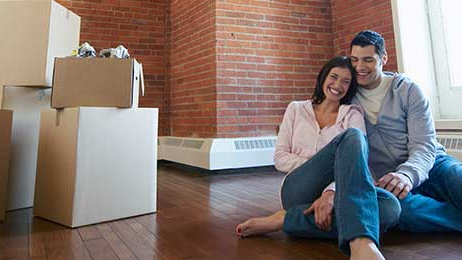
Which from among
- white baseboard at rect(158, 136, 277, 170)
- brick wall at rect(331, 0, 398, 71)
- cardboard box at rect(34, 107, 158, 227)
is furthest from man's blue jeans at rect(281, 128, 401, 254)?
brick wall at rect(331, 0, 398, 71)

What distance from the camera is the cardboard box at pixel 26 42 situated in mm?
1734

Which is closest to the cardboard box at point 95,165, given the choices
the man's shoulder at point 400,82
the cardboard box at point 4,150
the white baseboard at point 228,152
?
the cardboard box at point 4,150

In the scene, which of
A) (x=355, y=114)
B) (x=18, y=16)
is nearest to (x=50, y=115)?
(x=18, y=16)

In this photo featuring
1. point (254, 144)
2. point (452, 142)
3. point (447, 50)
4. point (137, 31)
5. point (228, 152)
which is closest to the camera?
point (452, 142)

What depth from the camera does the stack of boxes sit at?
1458 millimetres

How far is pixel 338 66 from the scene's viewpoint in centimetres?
129

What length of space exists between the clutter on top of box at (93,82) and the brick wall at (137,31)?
7.81ft

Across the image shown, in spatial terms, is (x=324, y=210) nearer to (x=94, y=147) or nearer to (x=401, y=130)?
(x=401, y=130)

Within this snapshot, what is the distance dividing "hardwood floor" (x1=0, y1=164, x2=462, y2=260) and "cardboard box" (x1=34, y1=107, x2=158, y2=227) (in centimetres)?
7

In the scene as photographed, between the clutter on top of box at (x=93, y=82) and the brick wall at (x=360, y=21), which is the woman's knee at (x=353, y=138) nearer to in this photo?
the clutter on top of box at (x=93, y=82)

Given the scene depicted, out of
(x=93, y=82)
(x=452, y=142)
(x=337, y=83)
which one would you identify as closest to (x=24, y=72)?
(x=93, y=82)

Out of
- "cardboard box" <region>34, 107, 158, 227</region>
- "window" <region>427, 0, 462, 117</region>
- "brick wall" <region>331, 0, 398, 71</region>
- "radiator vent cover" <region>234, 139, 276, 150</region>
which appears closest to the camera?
"cardboard box" <region>34, 107, 158, 227</region>

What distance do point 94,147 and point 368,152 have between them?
45.5 inches

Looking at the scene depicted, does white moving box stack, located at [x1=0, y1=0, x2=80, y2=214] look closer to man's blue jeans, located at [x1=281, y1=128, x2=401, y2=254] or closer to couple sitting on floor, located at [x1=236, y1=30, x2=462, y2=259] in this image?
couple sitting on floor, located at [x1=236, y1=30, x2=462, y2=259]
